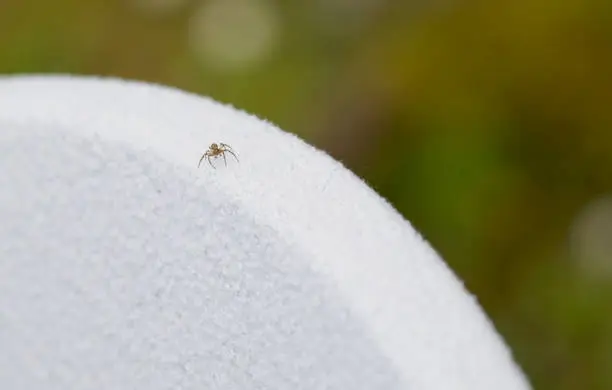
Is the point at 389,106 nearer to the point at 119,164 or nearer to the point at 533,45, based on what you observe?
the point at 533,45

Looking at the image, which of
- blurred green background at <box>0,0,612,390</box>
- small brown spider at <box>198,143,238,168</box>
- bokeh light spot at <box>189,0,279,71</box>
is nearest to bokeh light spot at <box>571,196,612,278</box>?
blurred green background at <box>0,0,612,390</box>

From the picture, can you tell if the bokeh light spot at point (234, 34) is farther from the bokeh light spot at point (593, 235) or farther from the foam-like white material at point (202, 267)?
the foam-like white material at point (202, 267)

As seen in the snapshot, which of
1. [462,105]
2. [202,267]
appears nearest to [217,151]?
[202,267]

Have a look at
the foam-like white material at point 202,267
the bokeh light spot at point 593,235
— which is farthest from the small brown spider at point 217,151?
the bokeh light spot at point 593,235

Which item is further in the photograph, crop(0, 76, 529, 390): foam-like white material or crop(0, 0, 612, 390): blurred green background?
crop(0, 0, 612, 390): blurred green background

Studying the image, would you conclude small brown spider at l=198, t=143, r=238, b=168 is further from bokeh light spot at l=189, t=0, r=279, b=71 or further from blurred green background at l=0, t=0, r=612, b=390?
bokeh light spot at l=189, t=0, r=279, b=71

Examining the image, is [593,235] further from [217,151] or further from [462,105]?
[217,151]
